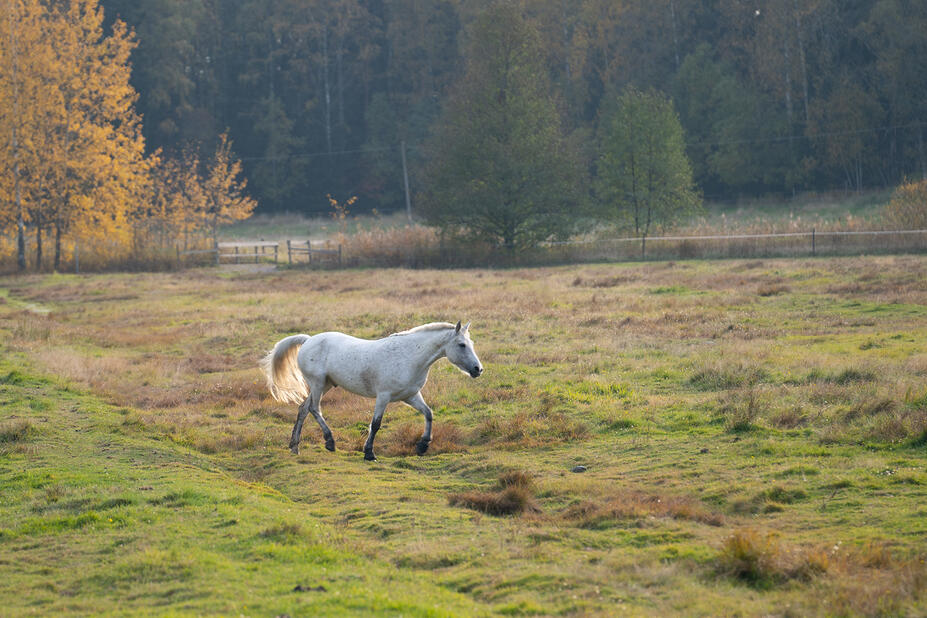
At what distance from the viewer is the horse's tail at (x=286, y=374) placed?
13695 millimetres

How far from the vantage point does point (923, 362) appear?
1462 centimetres

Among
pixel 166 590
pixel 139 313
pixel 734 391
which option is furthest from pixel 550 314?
pixel 166 590

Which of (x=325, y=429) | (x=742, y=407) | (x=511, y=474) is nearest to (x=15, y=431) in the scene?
(x=325, y=429)

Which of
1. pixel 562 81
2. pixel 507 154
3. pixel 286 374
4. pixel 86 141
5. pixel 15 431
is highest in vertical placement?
pixel 562 81

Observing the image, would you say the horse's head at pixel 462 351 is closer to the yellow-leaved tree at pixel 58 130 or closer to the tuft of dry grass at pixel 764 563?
the tuft of dry grass at pixel 764 563

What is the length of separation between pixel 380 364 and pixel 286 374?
6.48 feet

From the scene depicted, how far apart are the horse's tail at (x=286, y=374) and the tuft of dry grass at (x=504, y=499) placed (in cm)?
464

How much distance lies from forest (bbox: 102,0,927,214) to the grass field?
110 ft

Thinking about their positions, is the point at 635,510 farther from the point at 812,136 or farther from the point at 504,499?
the point at 812,136

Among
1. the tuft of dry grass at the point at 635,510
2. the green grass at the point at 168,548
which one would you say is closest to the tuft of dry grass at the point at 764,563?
the tuft of dry grass at the point at 635,510

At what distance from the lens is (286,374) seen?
45.2 ft

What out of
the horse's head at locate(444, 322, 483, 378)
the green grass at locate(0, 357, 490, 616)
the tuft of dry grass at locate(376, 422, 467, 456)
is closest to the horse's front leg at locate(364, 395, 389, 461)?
the tuft of dry grass at locate(376, 422, 467, 456)

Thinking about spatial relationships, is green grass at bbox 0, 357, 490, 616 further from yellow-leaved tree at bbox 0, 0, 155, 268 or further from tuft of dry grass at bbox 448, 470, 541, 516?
yellow-leaved tree at bbox 0, 0, 155, 268

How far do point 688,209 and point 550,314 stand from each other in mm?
27191
